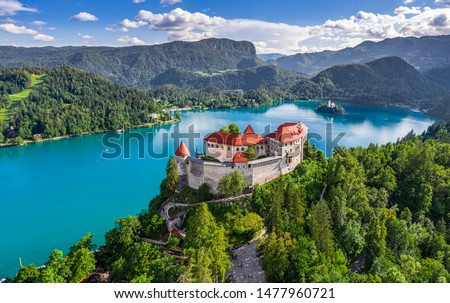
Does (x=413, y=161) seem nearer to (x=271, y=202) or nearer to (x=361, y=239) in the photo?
(x=361, y=239)

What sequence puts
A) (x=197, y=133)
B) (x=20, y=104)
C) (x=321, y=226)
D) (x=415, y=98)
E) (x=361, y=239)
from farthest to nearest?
(x=415, y=98)
(x=20, y=104)
(x=197, y=133)
(x=361, y=239)
(x=321, y=226)

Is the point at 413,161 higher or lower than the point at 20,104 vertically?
lower

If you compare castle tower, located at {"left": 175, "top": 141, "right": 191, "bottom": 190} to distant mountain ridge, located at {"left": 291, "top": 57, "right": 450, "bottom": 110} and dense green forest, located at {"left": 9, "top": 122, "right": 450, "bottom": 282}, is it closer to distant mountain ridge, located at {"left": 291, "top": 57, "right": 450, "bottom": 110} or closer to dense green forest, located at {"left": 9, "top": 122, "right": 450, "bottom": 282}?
dense green forest, located at {"left": 9, "top": 122, "right": 450, "bottom": 282}

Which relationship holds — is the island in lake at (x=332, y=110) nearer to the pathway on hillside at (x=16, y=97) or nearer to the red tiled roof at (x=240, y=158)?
Answer: the red tiled roof at (x=240, y=158)

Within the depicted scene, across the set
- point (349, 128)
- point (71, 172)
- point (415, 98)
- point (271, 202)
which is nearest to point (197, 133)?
point (71, 172)

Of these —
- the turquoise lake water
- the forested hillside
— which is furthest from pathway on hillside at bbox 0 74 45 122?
the forested hillside

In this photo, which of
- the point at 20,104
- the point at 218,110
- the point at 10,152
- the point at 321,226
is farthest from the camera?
the point at 218,110
